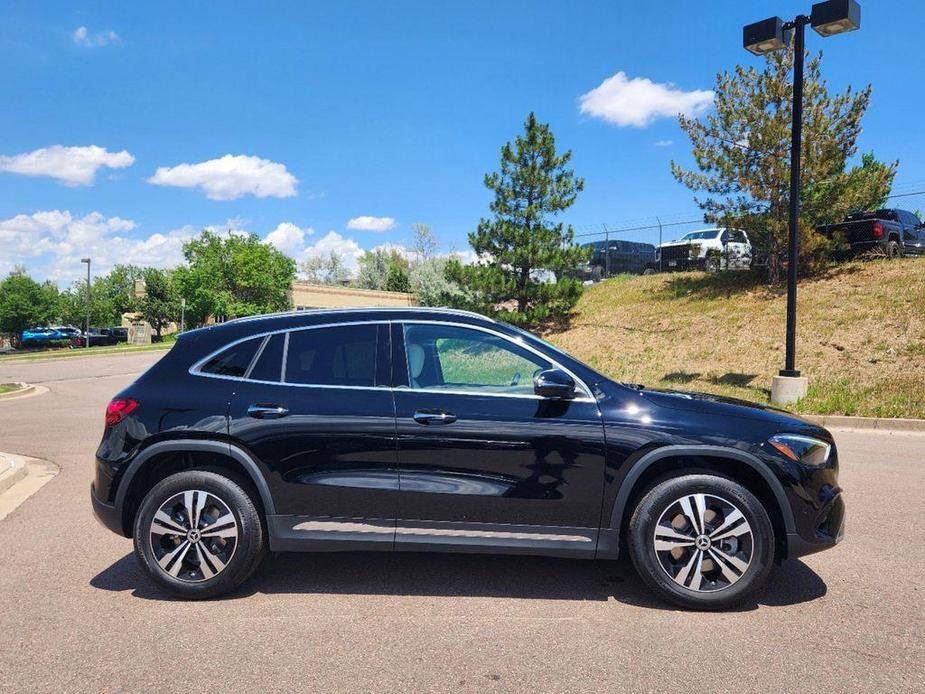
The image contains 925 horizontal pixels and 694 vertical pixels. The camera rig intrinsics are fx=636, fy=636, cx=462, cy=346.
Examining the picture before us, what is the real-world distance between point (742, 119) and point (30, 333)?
6023cm

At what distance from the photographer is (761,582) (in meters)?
3.51

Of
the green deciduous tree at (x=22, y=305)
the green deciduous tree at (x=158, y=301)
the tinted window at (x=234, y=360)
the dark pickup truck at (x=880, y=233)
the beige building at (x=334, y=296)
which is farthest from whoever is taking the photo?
the green deciduous tree at (x=158, y=301)

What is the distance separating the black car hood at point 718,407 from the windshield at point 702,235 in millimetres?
22445

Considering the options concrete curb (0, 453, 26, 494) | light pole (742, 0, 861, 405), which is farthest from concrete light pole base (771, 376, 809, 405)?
concrete curb (0, 453, 26, 494)

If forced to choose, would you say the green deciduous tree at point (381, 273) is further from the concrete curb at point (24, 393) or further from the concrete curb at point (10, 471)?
the concrete curb at point (10, 471)

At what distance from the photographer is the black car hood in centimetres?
364

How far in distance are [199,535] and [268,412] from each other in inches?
32.3

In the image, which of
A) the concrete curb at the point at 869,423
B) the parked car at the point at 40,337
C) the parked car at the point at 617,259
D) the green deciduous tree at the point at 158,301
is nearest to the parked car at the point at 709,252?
the parked car at the point at 617,259

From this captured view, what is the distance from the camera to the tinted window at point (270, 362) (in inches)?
152

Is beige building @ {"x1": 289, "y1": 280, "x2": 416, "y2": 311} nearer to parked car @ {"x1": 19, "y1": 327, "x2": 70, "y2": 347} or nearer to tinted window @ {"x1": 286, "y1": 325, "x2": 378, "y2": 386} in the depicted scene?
parked car @ {"x1": 19, "y1": 327, "x2": 70, "y2": 347}

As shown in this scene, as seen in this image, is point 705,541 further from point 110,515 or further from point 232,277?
point 232,277

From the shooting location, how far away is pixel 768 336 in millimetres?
16734

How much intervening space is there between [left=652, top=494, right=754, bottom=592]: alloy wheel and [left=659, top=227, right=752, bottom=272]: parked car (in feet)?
62.4

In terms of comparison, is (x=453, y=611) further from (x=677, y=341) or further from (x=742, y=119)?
(x=742, y=119)
